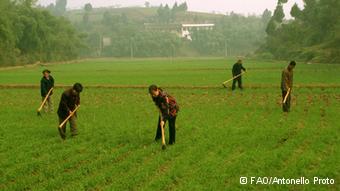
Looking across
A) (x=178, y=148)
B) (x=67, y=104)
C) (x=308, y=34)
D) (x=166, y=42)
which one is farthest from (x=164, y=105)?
(x=166, y=42)

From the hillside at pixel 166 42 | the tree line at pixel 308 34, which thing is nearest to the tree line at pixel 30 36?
the hillside at pixel 166 42

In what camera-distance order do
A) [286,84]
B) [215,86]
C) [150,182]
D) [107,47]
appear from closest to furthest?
[150,182] → [286,84] → [215,86] → [107,47]

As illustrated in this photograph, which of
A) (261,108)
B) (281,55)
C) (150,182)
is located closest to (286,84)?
(261,108)

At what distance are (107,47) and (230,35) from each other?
45.1 metres

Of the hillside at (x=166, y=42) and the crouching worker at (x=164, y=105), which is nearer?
the crouching worker at (x=164, y=105)

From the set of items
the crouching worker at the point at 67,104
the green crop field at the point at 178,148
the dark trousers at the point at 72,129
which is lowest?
the green crop field at the point at 178,148

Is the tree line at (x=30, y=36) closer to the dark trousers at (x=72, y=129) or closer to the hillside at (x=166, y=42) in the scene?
the hillside at (x=166, y=42)

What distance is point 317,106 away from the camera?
776 inches

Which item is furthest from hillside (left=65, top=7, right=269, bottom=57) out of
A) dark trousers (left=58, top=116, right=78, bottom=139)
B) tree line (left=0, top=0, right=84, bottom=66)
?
dark trousers (left=58, top=116, right=78, bottom=139)

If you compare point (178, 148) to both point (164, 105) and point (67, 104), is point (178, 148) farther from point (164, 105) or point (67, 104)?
point (67, 104)

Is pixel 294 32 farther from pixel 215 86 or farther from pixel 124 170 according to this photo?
pixel 124 170

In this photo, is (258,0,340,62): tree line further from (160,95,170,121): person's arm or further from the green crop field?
(160,95,170,121): person's arm

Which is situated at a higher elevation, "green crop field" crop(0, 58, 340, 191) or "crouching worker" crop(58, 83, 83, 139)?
"crouching worker" crop(58, 83, 83, 139)

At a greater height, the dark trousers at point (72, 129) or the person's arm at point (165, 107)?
the person's arm at point (165, 107)
